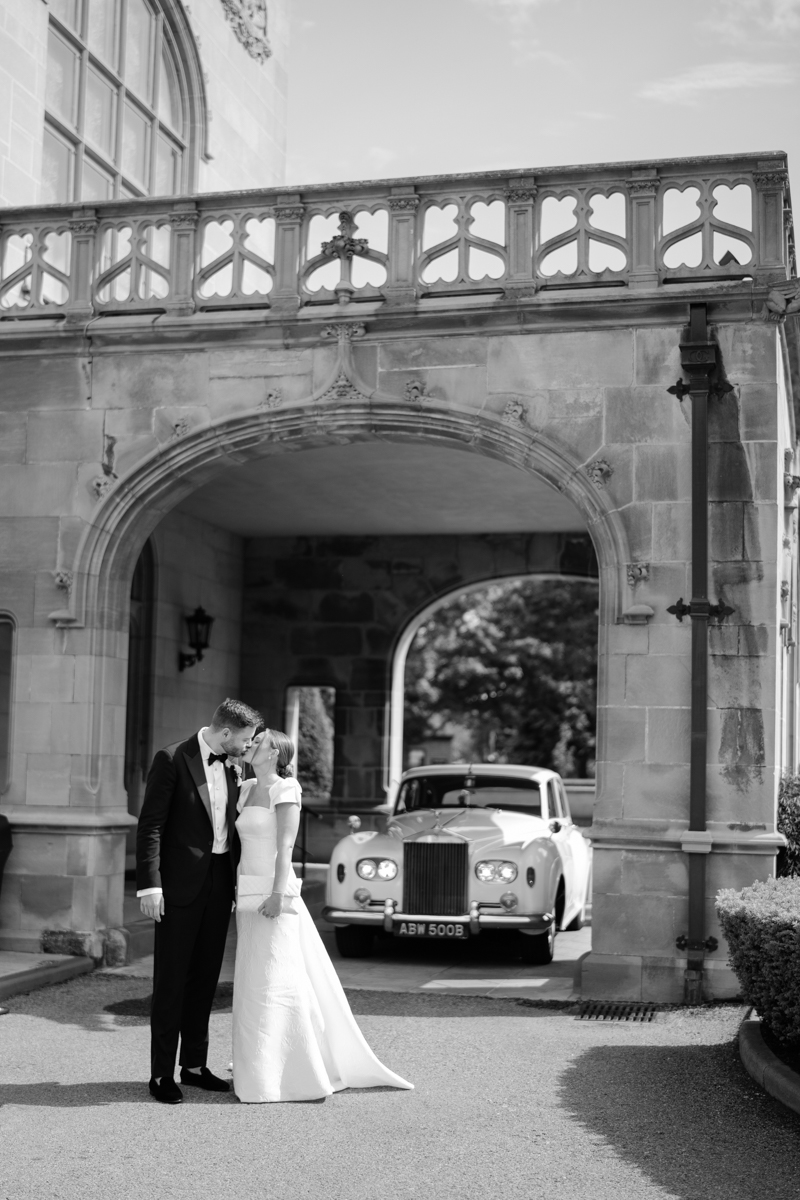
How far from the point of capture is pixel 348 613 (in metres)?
19.3

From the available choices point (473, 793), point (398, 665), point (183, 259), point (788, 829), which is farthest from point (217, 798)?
point (398, 665)

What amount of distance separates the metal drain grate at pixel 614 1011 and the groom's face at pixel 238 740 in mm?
3552

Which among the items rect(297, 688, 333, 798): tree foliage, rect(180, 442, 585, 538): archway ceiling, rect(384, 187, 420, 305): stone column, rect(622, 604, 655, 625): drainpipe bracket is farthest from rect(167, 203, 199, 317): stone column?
rect(297, 688, 333, 798): tree foliage

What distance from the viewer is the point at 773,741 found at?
9641 mm

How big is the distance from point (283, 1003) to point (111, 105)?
11683 millimetres

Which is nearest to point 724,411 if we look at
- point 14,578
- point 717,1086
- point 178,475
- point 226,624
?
point 178,475

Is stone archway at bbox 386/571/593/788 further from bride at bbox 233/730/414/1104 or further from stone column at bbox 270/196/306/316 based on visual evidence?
bride at bbox 233/730/414/1104

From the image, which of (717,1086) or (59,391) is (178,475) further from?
(717,1086)

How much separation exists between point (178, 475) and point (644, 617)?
384 centimetres

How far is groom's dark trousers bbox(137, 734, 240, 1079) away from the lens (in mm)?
6496

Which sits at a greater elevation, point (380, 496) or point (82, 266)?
point (82, 266)

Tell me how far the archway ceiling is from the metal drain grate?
5682 mm

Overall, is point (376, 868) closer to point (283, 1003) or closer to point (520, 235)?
point (283, 1003)

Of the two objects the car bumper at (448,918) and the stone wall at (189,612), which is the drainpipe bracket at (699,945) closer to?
the car bumper at (448,918)
